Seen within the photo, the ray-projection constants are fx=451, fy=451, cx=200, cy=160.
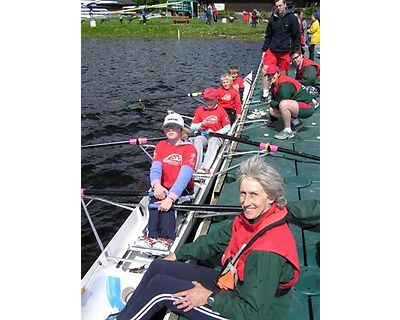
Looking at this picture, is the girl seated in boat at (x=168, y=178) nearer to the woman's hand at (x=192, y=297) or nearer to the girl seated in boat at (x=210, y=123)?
the woman's hand at (x=192, y=297)

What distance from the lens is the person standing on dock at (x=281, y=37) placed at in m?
9.78

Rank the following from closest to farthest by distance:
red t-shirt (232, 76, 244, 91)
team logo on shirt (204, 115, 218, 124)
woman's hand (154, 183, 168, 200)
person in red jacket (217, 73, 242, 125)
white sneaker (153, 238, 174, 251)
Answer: white sneaker (153, 238, 174, 251) < woman's hand (154, 183, 168, 200) < team logo on shirt (204, 115, 218, 124) < person in red jacket (217, 73, 242, 125) < red t-shirt (232, 76, 244, 91)

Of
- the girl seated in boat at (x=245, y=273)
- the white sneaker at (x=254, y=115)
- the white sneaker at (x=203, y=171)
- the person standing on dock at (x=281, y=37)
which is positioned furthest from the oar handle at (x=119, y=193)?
the white sneaker at (x=254, y=115)

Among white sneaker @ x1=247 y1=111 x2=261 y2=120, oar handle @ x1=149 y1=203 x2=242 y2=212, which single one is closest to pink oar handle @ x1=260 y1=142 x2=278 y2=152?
oar handle @ x1=149 y1=203 x2=242 y2=212

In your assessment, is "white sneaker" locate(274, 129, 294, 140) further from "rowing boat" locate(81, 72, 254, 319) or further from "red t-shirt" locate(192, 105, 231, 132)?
"rowing boat" locate(81, 72, 254, 319)

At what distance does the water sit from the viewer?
30.4 feet

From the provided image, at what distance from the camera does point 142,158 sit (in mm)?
10719

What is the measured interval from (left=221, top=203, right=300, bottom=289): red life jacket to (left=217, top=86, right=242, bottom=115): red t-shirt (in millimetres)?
6361

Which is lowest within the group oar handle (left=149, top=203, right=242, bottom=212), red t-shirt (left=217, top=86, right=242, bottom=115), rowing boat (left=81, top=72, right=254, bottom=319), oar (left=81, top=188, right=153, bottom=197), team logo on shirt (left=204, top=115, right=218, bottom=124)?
rowing boat (left=81, top=72, right=254, bottom=319)

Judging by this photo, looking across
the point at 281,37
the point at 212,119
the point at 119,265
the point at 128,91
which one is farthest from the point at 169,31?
the point at 119,265

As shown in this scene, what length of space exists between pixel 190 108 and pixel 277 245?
12810 mm
